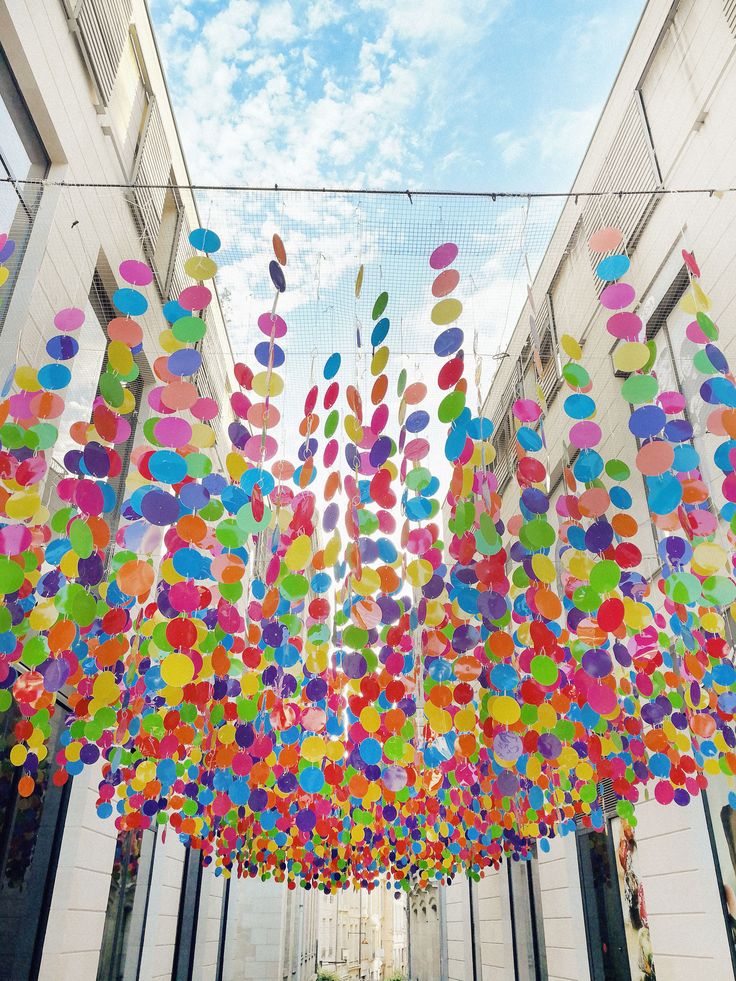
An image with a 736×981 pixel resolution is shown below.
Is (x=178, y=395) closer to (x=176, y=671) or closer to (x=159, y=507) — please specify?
(x=159, y=507)

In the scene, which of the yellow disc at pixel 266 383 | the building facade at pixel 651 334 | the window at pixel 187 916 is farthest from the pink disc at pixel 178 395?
the window at pixel 187 916

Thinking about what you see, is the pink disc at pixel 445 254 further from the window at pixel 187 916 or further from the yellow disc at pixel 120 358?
the window at pixel 187 916

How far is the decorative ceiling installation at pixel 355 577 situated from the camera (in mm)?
2688

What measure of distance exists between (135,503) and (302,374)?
200cm

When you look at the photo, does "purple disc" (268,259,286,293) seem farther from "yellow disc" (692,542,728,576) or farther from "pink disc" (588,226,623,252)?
"yellow disc" (692,542,728,576)

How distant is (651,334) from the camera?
5473 millimetres

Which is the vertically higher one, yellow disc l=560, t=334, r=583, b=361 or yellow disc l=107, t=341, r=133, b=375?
yellow disc l=560, t=334, r=583, b=361

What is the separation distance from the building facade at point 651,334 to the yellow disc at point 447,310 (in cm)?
82

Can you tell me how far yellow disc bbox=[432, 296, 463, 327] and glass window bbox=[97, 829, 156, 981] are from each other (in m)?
5.02

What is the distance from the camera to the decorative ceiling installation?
2.69 meters

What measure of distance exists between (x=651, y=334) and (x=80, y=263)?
4.11 meters

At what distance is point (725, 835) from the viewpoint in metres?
4.46

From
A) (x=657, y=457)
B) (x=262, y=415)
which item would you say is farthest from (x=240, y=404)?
(x=657, y=457)

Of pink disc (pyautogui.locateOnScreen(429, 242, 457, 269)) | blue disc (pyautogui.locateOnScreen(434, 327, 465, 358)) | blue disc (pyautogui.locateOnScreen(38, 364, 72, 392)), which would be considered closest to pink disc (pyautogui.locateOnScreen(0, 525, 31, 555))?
blue disc (pyautogui.locateOnScreen(38, 364, 72, 392))
